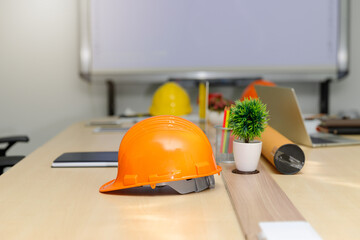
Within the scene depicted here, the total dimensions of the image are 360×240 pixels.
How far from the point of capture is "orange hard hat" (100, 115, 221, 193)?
0.86 m

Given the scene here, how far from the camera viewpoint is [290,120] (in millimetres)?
1530

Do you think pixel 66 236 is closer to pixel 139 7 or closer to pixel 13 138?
pixel 13 138

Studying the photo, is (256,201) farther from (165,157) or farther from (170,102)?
(170,102)

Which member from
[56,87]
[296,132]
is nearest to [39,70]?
[56,87]

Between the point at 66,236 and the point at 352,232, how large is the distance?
0.46m

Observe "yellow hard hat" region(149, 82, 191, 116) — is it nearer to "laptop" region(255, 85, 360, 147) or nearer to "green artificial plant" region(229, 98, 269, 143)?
"laptop" region(255, 85, 360, 147)

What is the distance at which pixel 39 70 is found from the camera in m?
3.19

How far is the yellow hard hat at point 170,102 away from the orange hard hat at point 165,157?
156 centimetres

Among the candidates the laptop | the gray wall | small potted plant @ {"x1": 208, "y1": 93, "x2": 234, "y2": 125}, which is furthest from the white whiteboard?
the laptop

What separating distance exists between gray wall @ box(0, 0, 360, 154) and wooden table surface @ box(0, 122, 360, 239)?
211 centimetres

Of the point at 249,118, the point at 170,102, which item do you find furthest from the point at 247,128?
the point at 170,102

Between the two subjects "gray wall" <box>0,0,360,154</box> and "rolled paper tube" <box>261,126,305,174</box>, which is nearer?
"rolled paper tube" <box>261,126,305,174</box>

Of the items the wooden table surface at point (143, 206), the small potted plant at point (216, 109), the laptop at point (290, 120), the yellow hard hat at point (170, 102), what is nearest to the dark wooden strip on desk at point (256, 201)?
the wooden table surface at point (143, 206)

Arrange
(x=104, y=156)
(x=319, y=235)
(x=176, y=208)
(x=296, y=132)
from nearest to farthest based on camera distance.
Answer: (x=319, y=235) < (x=176, y=208) < (x=104, y=156) < (x=296, y=132)
